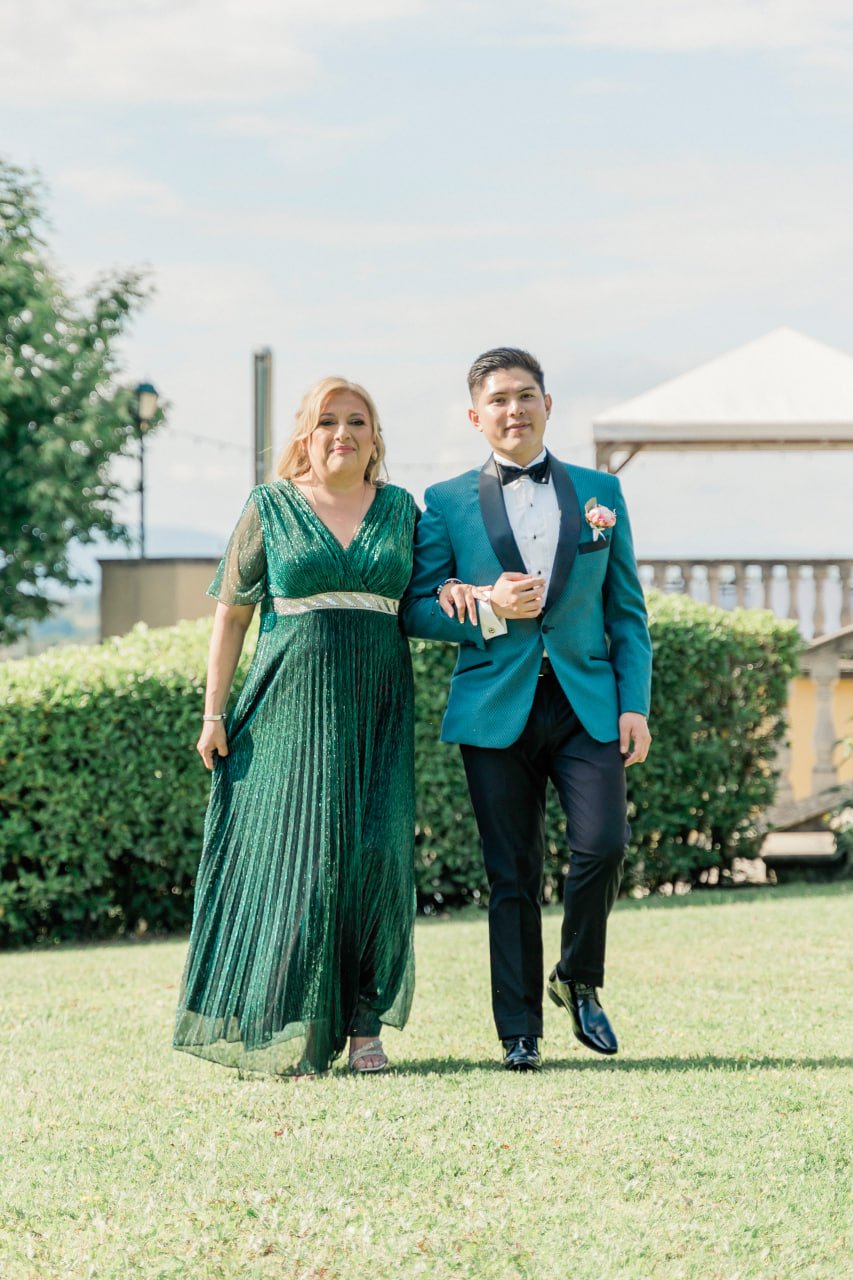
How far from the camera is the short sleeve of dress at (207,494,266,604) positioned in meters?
5.21

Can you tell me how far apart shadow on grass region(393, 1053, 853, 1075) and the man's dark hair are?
85.6 inches

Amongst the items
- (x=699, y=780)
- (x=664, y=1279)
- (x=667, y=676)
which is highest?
(x=667, y=676)

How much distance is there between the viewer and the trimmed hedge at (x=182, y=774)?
916 centimetres

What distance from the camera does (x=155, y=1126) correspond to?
443 centimetres

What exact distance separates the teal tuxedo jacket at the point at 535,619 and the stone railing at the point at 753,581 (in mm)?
10725

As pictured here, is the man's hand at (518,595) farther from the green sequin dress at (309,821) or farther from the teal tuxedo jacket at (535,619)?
the green sequin dress at (309,821)

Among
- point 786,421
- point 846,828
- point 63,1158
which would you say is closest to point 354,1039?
point 63,1158

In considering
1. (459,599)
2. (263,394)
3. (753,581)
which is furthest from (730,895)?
(263,394)

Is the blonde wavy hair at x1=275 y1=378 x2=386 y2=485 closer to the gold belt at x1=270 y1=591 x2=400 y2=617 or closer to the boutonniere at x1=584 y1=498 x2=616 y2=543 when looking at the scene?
the gold belt at x1=270 y1=591 x2=400 y2=617

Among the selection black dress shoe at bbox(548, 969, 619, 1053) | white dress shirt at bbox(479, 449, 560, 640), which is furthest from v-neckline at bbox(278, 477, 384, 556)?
black dress shoe at bbox(548, 969, 619, 1053)

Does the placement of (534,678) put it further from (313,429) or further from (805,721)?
(805,721)

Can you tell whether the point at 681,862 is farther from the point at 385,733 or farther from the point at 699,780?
the point at 385,733

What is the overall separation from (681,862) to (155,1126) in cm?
612

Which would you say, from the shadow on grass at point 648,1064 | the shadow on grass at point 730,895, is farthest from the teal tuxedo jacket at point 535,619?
the shadow on grass at point 730,895
